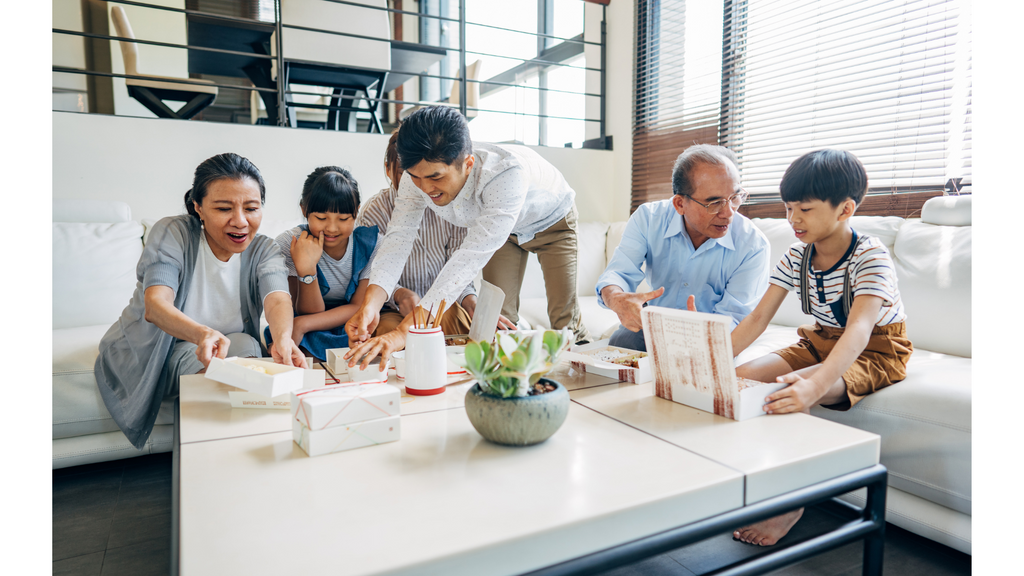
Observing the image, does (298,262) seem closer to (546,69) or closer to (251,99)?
(546,69)

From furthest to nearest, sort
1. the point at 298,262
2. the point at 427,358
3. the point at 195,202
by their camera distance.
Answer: the point at 298,262
the point at 195,202
the point at 427,358

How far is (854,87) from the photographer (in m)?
2.51

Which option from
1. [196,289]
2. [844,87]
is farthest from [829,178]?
[196,289]

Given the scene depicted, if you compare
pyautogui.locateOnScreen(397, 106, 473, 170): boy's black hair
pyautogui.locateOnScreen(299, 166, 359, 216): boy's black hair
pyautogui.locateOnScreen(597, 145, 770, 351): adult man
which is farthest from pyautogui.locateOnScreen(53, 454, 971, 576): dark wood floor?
pyautogui.locateOnScreen(397, 106, 473, 170): boy's black hair

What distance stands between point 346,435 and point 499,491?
268 mm

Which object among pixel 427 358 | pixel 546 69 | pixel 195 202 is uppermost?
pixel 546 69

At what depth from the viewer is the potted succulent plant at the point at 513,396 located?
843 millimetres

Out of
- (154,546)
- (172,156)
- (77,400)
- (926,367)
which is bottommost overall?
(154,546)

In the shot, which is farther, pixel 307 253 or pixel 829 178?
pixel 307 253

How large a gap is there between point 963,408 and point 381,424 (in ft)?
4.19

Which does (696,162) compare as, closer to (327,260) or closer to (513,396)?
(513,396)

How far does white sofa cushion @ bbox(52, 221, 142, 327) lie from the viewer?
2.14 metres
